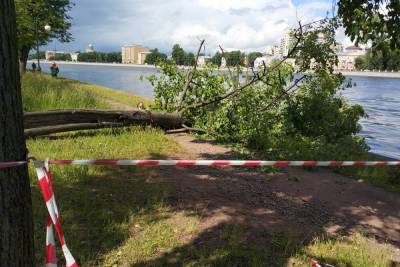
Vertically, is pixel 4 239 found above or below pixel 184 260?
above

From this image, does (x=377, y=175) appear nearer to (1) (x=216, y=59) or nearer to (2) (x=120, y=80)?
(1) (x=216, y=59)

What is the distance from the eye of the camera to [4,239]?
262cm

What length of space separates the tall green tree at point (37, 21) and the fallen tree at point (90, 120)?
19393mm

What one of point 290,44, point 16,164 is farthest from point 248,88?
point 16,164

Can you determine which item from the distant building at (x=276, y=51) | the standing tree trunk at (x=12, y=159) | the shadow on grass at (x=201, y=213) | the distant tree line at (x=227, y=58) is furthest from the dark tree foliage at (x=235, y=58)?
the standing tree trunk at (x=12, y=159)

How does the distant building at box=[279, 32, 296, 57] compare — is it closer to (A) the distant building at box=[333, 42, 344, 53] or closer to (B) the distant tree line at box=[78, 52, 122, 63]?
(A) the distant building at box=[333, 42, 344, 53]

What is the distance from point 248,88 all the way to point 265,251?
22.5ft

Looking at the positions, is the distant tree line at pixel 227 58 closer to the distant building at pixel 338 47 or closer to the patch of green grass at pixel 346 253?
the distant building at pixel 338 47

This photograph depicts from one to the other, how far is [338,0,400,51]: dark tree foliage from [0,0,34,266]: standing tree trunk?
426 centimetres

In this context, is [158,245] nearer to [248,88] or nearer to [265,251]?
[265,251]

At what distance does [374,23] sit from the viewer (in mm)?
5168

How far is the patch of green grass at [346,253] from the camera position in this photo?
3.81 m

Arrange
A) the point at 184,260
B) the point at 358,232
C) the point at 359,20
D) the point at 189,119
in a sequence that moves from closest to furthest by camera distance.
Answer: the point at 184,260
the point at 358,232
the point at 359,20
the point at 189,119

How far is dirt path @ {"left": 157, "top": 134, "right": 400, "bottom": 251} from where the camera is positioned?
469cm
